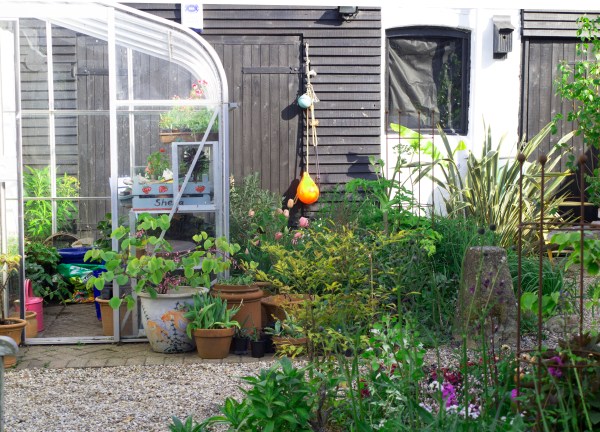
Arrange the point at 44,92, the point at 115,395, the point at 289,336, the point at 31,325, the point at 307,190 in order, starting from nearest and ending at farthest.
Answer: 1. the point at 115,395
2. the point at 289,336
3. the point at 31,325
4. the point at 44,92
5. the point at 307,190

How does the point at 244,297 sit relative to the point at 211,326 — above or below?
above

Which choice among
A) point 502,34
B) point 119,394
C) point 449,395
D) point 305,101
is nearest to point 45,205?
point 305,101

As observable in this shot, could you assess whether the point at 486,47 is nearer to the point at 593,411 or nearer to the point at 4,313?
the point at 4,313

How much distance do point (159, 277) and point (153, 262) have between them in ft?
0.39

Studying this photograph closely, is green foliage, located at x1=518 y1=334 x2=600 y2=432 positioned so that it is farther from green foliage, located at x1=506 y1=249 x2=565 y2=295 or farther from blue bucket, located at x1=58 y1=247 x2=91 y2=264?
blue bucket, located at x1=58 y1=247 x2=91 y2=264

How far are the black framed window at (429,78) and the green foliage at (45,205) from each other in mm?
3786

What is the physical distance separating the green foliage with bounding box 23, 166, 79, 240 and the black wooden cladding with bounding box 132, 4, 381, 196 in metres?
2.00

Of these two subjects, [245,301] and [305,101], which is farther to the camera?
[305,101]

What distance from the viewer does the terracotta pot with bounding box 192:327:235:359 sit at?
218 inches

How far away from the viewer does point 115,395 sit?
186 inches

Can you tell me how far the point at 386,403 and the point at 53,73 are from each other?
15.4 ft

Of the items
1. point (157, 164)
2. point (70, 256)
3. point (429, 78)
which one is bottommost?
point (70, 256)

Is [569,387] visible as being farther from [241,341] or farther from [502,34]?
[502,34]

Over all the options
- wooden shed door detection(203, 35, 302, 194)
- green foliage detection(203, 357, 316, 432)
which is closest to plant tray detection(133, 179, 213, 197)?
wooden shed door detection(203, 35, 302, 194)
